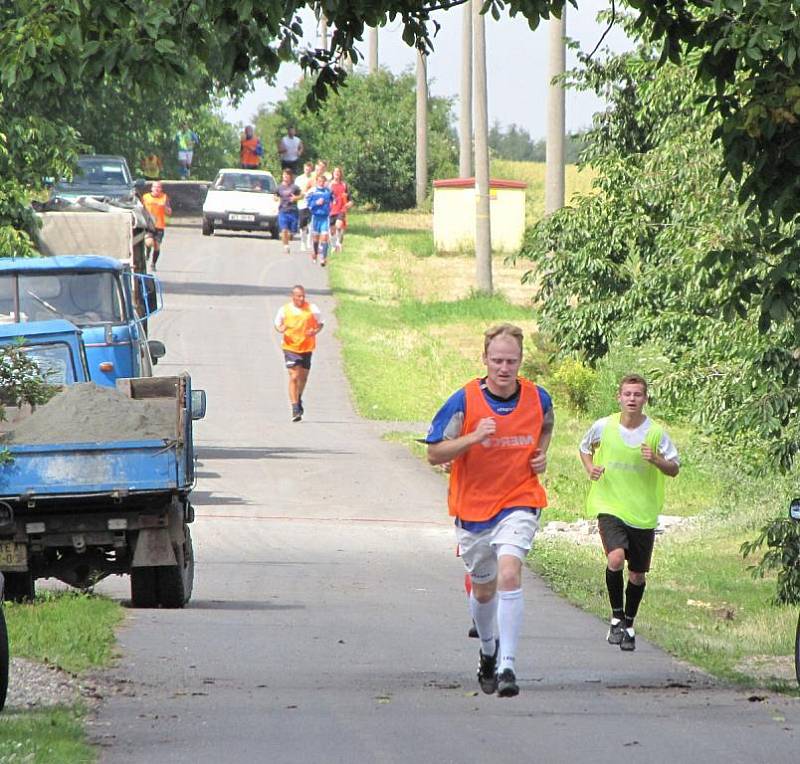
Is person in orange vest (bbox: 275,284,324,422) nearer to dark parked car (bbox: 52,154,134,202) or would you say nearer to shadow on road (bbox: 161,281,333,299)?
shadow on road (bbox: 161,281,333,299)

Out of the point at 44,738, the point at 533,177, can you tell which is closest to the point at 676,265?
the point at 44,738

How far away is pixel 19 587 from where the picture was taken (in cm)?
1294

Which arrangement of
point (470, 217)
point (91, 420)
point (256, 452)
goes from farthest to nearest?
point (470, 217) < point (256, 452) < point (91, 420)

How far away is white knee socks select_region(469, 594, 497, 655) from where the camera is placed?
9.40 meters

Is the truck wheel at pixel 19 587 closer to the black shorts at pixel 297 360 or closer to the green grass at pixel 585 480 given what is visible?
the green grass at pixel 585 480

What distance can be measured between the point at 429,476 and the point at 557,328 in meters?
4.55

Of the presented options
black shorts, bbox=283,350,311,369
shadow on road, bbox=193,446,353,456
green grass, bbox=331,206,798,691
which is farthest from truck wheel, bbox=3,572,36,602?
black shorts, bbox=283,350,311,369

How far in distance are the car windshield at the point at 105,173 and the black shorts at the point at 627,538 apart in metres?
38.0

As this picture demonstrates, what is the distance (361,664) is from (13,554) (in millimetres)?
2848

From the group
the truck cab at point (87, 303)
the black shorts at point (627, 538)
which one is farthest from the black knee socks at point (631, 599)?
the truck cab at point (87, 303)

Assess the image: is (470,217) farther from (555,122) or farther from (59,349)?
(59,349)

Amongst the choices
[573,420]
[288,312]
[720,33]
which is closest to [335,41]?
[720,33]

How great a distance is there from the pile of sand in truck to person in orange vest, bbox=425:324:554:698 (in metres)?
3.75

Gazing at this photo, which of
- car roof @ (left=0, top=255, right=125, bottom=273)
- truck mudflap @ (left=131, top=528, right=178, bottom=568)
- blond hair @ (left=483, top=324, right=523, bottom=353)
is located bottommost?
truck mudflap @ (left=131, top=528, right=178, bottom=568)
